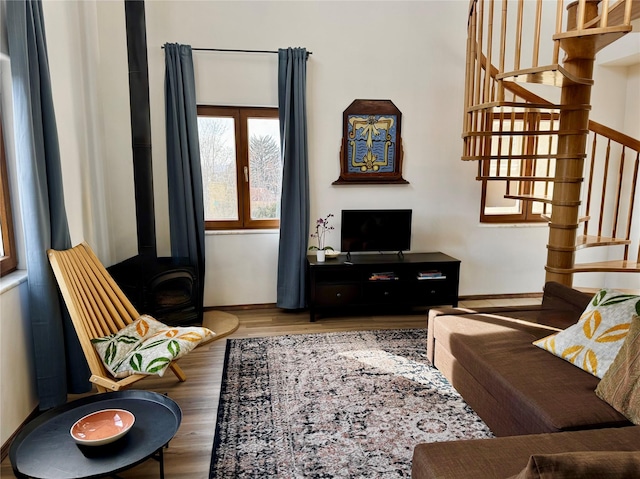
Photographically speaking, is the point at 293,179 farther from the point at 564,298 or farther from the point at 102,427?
the point at 102,427

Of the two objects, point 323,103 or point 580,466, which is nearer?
point 580,466

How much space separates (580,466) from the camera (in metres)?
0.85

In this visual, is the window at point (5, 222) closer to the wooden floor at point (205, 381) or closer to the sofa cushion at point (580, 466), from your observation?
the wooden floor at point (205, 381)

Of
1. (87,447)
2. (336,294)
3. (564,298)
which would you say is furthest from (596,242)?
(87,447)

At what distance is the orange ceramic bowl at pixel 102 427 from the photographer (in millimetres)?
1522

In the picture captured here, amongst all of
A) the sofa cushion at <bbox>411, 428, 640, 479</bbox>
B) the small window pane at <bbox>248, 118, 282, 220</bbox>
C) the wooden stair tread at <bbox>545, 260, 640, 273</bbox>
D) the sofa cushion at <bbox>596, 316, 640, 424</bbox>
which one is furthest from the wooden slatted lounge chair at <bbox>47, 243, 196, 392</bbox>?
the wooden stair tread at <bbox>545, 260, 640, 273</bbox>

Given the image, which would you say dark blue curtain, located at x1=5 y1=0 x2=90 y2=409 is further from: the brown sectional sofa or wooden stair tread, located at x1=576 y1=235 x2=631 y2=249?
wooden stair tread, located at x1=576 y1=235 x2=631 y2=249

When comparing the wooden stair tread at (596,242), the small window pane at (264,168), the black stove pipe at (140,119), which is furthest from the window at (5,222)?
the wooden stair tread at (596,242)

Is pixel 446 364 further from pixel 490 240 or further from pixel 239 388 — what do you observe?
pixel 490 240

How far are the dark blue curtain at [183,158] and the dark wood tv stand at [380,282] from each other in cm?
110

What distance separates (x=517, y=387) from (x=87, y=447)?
179 cm

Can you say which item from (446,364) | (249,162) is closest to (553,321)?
(446,364)

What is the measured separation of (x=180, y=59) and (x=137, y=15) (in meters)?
0.58

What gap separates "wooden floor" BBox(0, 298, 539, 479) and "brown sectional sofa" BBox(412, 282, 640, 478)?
1.04 meters
